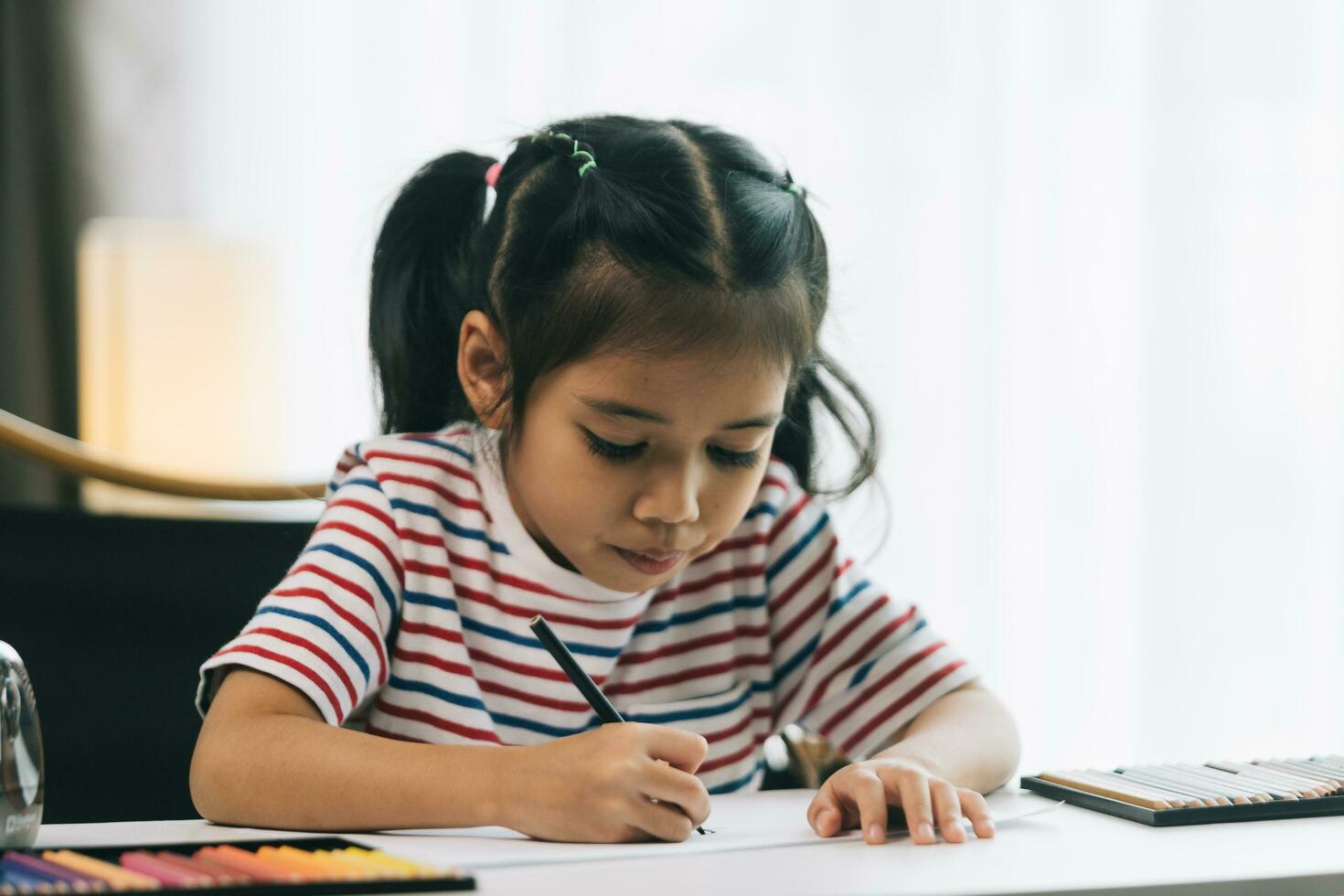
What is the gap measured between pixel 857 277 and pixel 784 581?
100 cm

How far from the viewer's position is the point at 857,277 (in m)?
1.99

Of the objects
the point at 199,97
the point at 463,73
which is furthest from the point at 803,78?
the point at 199,97

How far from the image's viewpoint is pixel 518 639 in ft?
3.22

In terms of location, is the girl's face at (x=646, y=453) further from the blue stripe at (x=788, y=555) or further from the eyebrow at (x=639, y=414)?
the blue stripe at (x=788, y=555)

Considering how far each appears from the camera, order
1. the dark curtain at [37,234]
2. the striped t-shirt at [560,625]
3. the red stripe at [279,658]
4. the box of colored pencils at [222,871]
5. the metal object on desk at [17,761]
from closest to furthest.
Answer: the box of colored pencils at [222,871]
the metal object on desk at [17,761]
the red stripe at [279,658]
the striped t-shirt at [560,625]
the dark curtain at [37,234]

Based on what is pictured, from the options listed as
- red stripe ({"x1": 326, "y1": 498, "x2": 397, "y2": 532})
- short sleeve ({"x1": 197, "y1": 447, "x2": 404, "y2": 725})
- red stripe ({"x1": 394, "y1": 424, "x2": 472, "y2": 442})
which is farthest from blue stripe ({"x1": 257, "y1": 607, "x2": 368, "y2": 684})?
red stripe ({"x1": 394, "y1": 424, "x2": 472, "y2": 442})

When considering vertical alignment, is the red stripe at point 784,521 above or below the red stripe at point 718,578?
above

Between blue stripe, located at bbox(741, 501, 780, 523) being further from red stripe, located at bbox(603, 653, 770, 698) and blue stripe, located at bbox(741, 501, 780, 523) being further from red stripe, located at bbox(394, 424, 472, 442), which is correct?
red stripe, located at bbox(394, 424, 472, 442)

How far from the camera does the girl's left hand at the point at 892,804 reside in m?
0.68

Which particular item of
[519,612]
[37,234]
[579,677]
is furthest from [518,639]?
[37,234]

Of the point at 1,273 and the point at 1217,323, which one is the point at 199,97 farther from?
the point at 1217,323

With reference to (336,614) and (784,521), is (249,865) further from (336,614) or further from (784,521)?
(784,521)

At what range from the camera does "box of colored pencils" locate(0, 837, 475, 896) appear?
50 centimetres

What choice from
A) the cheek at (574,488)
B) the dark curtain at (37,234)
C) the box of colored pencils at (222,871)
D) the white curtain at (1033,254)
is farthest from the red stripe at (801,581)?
the dark curtain at (37,234)
